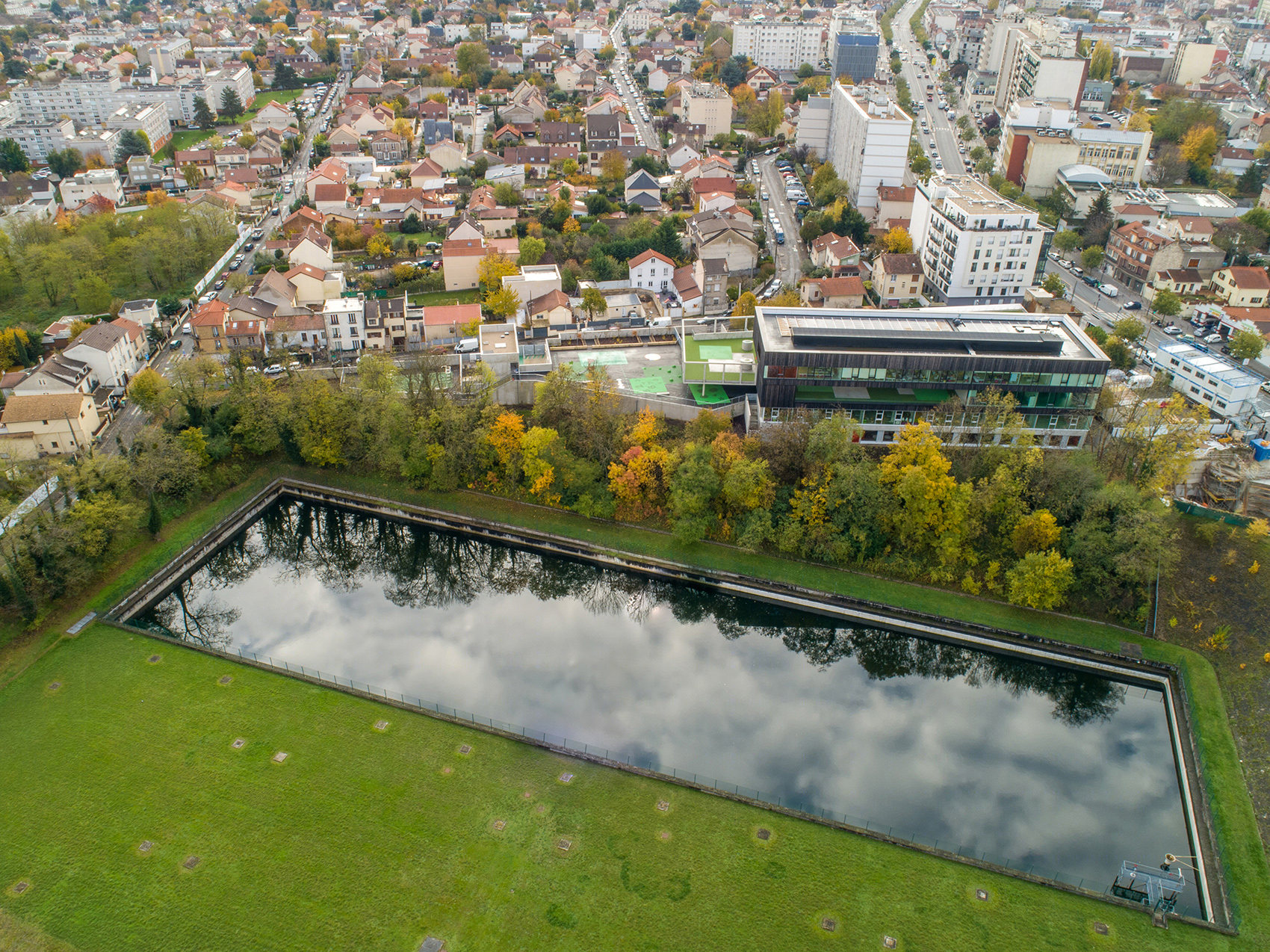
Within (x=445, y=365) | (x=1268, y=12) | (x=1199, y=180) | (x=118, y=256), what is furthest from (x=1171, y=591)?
(x=1268, y=12)

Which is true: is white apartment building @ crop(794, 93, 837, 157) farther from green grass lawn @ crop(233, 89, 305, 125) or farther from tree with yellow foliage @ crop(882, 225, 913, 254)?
green grass lawn @ crop(233, 89, 305, 125)

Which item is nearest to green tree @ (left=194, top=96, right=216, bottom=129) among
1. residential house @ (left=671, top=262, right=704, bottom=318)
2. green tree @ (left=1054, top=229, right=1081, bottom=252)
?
residential house @ (left=671, top=262, right=704, bottom=318)

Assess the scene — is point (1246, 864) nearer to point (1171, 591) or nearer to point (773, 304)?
point (1171, 591)

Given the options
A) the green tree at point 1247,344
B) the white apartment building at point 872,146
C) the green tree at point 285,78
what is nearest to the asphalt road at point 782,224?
the white apartment building at point 872,146

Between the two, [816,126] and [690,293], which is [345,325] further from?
[816,126]

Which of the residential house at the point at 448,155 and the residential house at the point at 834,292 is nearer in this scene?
the residential house at the point at 834,292

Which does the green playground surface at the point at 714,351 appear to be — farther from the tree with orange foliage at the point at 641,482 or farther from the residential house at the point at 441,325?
the residential house at the point at 441,325

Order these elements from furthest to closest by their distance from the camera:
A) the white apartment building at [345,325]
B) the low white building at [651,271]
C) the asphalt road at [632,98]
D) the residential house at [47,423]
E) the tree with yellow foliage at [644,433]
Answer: the asphalt road at [632,98], the low white building at [651,271], the white apartment building at [345,325], the residential house at [47,423], the tree with yellow foliage at [644,433]
